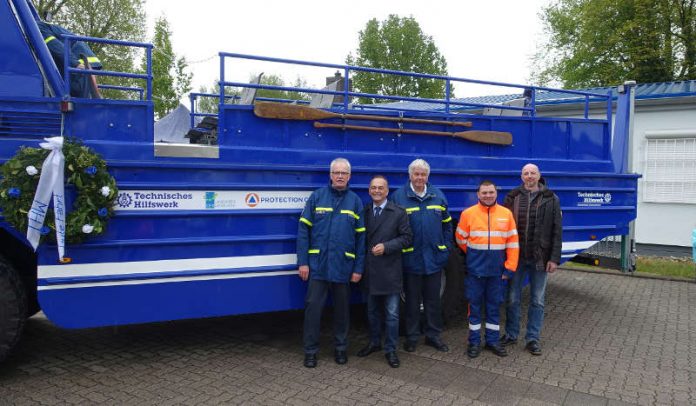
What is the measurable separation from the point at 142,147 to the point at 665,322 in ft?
19.0

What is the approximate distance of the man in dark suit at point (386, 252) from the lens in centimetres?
454

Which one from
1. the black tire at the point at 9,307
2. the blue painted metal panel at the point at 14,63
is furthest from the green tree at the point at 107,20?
the black tire at the point at 9,307

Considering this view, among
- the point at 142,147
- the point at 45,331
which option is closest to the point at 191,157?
the point at 142,147

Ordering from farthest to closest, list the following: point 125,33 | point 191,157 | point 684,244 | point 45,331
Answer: point 125,33 < point 684,244 < point 45,331 < point 191,157

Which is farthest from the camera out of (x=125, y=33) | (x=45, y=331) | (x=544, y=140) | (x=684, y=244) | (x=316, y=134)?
(x=125, y=33)

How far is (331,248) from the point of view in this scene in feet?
14.5

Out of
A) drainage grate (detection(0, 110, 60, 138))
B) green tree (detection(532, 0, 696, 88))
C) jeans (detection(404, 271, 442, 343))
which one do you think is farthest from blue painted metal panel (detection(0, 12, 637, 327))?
green tree (detection(532, 0, 696, 88))

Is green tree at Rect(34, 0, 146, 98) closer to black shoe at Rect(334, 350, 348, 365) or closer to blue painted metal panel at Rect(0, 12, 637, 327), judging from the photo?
blue painted metal panel at Rect(0, 12, 637, 327)

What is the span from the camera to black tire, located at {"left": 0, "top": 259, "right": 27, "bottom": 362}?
3949mm

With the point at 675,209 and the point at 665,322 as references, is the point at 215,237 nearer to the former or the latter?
the point at 665,322

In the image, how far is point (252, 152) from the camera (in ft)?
15.0

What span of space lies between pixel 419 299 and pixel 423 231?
25.5 inches

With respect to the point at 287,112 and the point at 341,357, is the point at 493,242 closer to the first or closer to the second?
the point at 341,357

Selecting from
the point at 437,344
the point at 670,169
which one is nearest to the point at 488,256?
the point at 437,344
